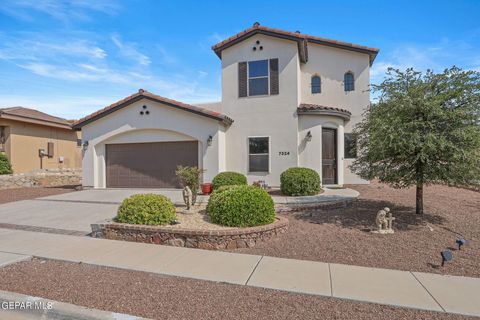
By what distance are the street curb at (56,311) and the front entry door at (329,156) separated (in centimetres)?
1098

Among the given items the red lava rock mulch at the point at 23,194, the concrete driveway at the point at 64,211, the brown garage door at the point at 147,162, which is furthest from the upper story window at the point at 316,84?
the red lava rock mulch at the point at 23,194

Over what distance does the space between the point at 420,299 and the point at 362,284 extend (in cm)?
70

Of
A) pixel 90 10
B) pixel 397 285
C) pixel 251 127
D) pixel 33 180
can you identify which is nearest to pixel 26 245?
pixel 397 285

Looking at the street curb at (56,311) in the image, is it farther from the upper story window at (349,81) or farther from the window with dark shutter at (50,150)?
the window with dark shutter at (50,150)

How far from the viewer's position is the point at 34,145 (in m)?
19.7

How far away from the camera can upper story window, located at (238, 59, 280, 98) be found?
1262 centimetres

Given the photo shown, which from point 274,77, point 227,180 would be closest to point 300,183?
point 227,180

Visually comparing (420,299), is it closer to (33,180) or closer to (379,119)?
(379,119)

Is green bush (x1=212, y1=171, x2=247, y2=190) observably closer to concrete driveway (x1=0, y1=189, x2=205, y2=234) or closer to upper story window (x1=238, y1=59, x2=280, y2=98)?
concrete driveway (x1=0, y1=189, x2=205, y2=234)

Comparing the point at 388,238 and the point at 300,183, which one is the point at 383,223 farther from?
the point at 300,183

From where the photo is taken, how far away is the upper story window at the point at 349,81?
1393 centimetres

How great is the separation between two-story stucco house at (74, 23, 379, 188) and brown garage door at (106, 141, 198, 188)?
0.05m

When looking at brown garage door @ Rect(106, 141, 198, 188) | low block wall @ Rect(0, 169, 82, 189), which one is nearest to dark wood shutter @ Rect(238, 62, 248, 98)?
brown garage door @ Rect(106, 141, 198, 188)

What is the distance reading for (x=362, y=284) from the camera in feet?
13.1
